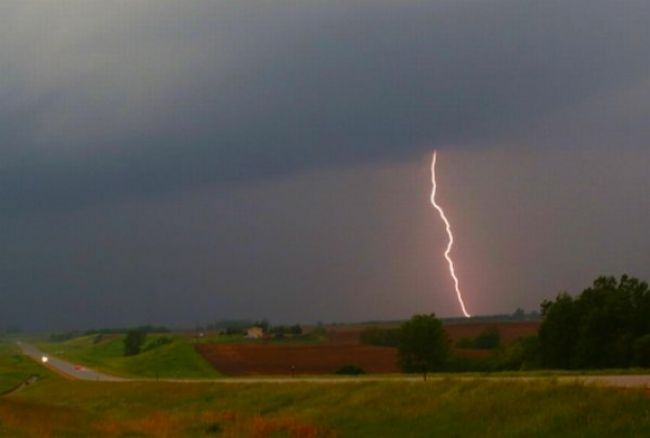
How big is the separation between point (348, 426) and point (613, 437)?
41.1ft

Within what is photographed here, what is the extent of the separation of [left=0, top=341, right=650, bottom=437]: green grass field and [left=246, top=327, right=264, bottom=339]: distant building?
9201cm

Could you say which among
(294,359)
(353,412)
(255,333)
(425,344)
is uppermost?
(255,333)

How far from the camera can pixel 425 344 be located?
77750 mm

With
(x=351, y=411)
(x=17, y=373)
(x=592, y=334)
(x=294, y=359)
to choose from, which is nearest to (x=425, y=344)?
(x=294, y=359)

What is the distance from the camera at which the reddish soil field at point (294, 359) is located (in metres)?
78.5

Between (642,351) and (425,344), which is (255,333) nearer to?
(425,344)

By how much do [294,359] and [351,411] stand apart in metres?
52.5

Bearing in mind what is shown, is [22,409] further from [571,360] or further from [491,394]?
[571,360]

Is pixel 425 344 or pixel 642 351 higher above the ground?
pixel 425 344

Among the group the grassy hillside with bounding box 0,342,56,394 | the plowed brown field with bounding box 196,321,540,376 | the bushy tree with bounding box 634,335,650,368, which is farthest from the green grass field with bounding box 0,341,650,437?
the grassy hillside with bounding box 0,342,56,394

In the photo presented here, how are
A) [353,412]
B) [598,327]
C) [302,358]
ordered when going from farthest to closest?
[302,358]
[598,327]
[353,412]

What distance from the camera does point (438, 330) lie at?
78.4 meters

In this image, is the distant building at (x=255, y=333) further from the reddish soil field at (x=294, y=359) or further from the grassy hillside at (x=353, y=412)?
the grassy hillside at (x=353, y=412)

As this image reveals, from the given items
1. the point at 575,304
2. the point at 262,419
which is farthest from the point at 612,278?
the point at 262,419
